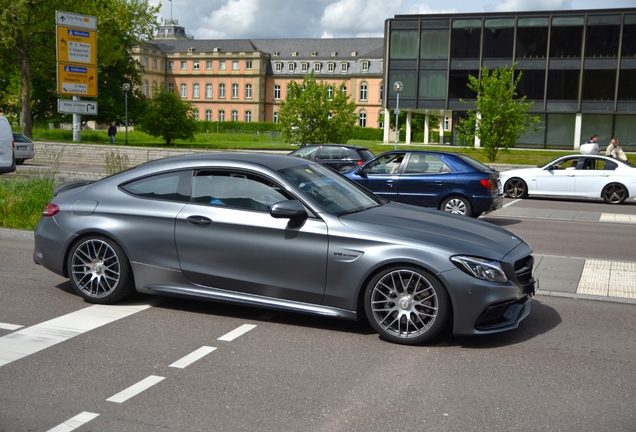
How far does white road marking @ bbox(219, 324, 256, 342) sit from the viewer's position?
607 centimetres

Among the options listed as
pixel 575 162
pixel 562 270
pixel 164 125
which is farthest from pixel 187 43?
pixel 562 270

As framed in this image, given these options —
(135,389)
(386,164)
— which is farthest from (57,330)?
(386,164)

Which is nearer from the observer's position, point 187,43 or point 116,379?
point 116,379

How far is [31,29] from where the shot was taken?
42.0 meters

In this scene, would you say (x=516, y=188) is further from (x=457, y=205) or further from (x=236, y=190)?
(x=236, y=190)

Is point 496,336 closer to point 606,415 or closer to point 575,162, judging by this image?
point 606,415

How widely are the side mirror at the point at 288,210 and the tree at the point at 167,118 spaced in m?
44.3

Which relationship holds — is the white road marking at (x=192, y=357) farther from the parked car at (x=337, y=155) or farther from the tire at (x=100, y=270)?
the parked car at (x=337, y=155)

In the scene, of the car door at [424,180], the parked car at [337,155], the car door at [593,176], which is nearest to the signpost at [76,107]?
the parked car at [337,155]

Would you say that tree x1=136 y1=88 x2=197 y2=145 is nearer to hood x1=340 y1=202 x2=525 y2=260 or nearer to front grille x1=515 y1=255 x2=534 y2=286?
hood x1=340 y1=202 x2=525 y2=260

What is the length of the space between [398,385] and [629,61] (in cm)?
5729

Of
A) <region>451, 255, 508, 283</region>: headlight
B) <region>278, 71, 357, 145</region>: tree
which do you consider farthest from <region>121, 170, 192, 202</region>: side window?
<region>278, 71, 357, 145</region>: tree

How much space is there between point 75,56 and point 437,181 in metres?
18.4

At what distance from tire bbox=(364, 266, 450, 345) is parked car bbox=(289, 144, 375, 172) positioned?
1651 cm
